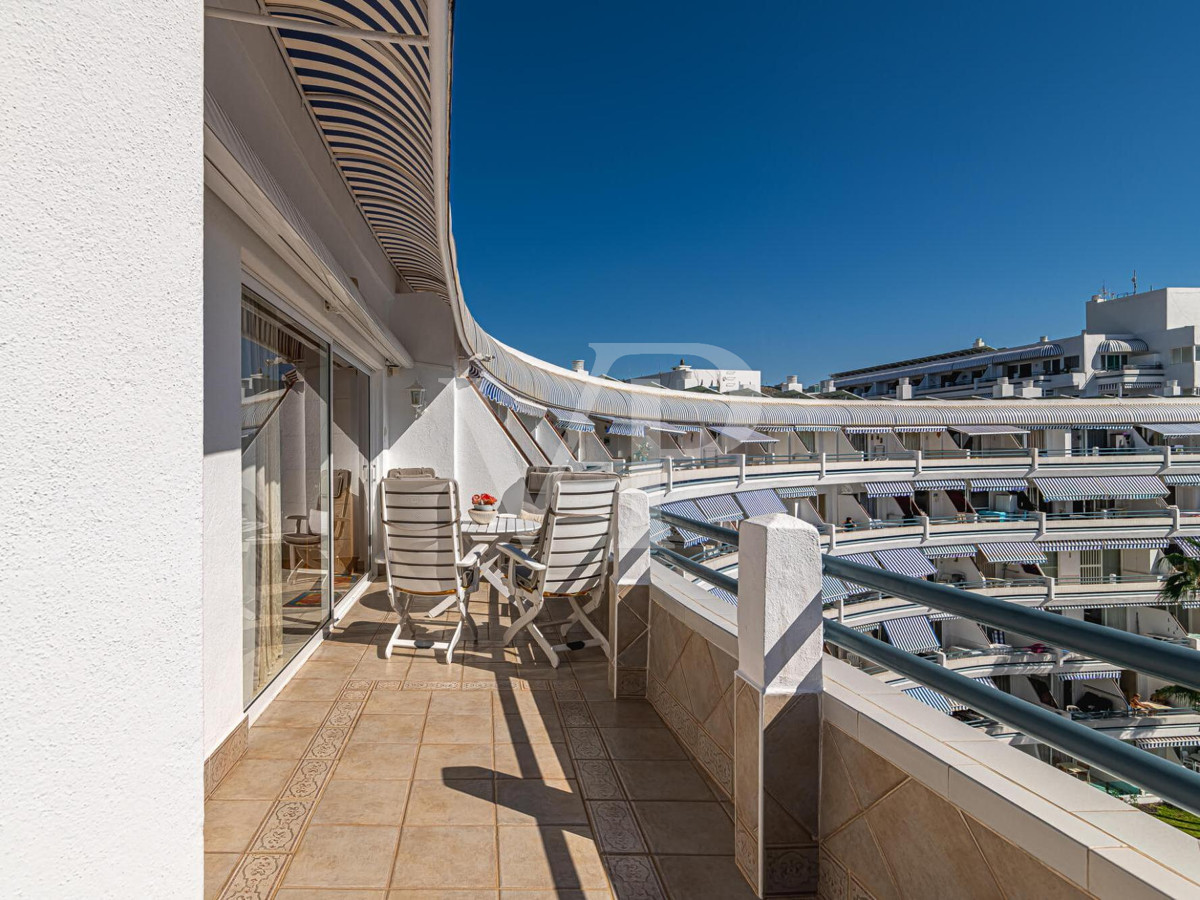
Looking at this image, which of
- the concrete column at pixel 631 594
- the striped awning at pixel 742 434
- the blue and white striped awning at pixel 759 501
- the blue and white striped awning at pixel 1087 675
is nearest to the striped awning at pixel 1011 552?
the blue and white striped awning at pixel 1087 675

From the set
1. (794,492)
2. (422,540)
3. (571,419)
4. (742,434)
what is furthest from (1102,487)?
(422,540)

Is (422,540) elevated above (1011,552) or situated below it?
above

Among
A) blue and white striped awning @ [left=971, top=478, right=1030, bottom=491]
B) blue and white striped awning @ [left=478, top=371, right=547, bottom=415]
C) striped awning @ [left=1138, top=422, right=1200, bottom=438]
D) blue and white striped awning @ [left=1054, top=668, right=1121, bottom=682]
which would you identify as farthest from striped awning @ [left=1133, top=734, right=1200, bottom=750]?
striped awning @ [left=1138, top=422, right=1200, bottom=438]

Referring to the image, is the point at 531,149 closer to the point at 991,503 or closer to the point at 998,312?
the point at 991,503

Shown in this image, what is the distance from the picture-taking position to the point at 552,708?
139 inches

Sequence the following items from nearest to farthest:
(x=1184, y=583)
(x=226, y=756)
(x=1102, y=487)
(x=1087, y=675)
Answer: (x=226, y=756), (x=1184, y=583), (x=1087, y=675), (x=1102, y=487)

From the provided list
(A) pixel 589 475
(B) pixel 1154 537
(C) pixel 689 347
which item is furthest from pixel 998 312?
(A) pixel 589 475

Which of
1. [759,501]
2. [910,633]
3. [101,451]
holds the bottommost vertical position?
[910,633]

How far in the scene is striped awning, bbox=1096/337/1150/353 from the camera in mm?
37594

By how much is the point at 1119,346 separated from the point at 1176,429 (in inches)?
473

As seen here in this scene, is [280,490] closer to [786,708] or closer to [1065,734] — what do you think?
[786,708]

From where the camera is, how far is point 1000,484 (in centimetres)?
2469

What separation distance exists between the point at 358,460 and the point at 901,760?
5734 millimetres

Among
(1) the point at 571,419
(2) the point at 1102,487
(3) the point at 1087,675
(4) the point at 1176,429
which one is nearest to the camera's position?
(1) the point at 571,419
